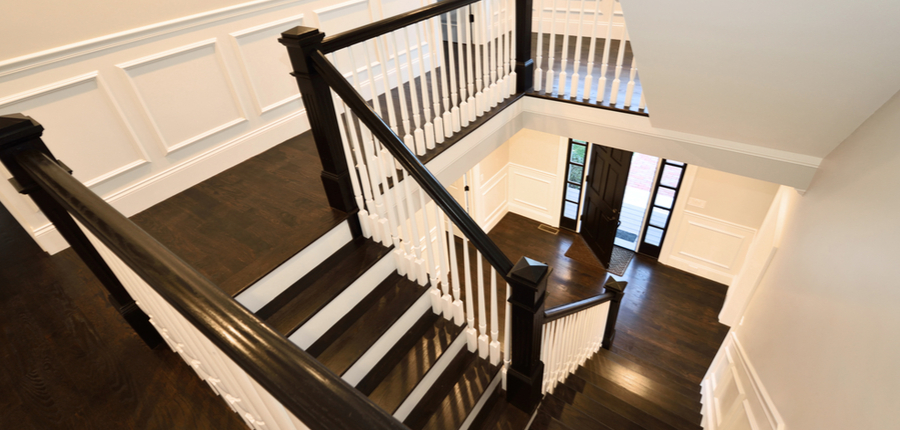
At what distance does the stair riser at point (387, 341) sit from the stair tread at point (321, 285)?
150 millimetres

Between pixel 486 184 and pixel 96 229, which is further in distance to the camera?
pixel 486 184

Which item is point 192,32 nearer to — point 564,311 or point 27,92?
point 27,92

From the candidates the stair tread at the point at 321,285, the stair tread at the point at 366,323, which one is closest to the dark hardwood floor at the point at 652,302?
the stair tread at the point at 366,323

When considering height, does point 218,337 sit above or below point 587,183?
above

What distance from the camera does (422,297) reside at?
85.1 inches

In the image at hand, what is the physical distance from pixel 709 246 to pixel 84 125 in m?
6.11

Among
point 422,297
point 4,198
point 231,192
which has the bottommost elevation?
point 422,297

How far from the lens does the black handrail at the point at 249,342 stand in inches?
23.1

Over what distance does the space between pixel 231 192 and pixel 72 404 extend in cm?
130

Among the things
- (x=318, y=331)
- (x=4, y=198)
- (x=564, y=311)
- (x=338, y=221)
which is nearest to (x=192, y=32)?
(x=4, y=198)

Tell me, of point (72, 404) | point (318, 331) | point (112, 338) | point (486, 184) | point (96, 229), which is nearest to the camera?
point (96, 229)

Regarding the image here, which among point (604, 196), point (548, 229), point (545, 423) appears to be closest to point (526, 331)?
point (545, 423)

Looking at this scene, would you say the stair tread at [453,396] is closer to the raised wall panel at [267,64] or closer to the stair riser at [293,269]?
the stair riser at [293,269]

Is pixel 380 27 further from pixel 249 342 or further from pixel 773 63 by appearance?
pixel 773 63
